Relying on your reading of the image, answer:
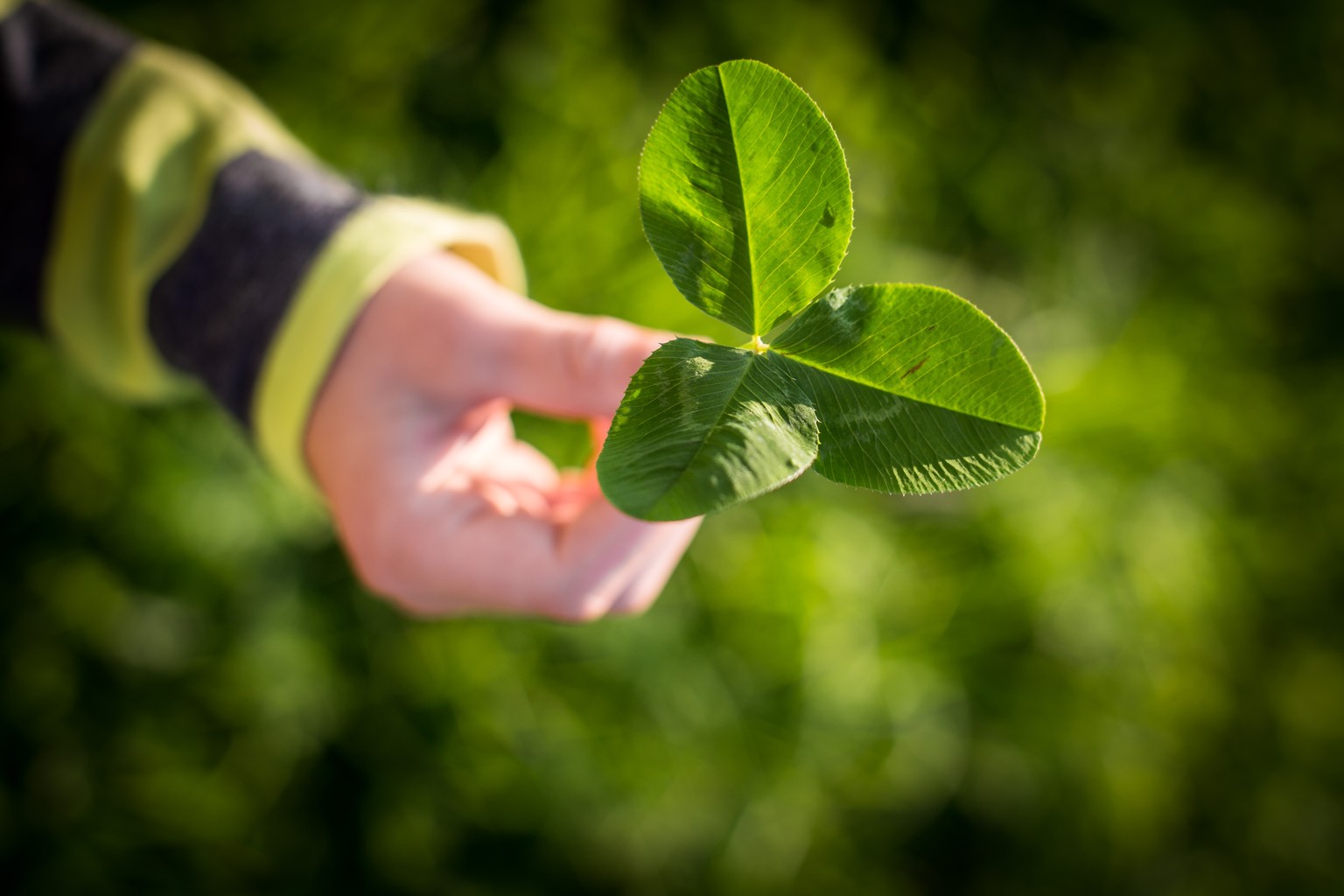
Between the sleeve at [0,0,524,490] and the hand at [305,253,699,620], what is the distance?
0.10ft

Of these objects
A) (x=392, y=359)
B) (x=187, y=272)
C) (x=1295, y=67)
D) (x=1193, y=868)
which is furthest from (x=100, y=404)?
(x=1295, y=67)

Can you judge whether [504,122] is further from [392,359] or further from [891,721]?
[891,721]

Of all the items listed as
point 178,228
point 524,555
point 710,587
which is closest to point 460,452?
point 524,555

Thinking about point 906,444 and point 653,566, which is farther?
point 653,566

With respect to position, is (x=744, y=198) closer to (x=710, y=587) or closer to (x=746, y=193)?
(x=746, y=193)

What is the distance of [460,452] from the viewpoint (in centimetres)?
57

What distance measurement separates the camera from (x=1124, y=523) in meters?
1.20

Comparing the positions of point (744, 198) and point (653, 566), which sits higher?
point (744, 198)

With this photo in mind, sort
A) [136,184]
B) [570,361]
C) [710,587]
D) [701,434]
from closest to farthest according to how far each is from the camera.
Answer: [701,434] → [570,361] → [136,184] → [710,587]

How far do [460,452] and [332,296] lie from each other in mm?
115

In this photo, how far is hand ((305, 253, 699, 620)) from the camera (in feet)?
1.68

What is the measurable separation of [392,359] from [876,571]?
0.71 meters

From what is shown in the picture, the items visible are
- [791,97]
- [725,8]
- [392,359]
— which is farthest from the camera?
[725,8]

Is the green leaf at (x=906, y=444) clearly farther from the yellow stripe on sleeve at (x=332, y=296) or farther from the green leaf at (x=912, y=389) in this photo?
the yellow stripe on sleeve at (x=332, y=296)
